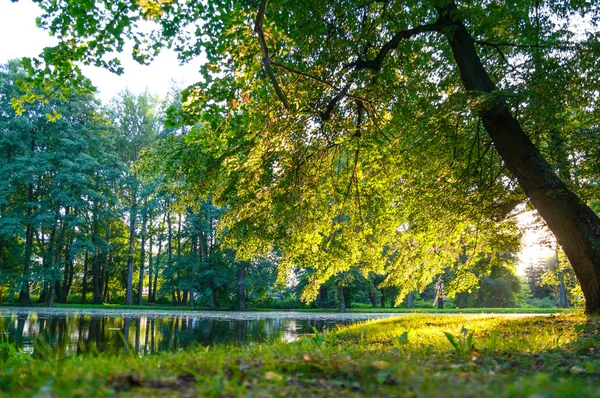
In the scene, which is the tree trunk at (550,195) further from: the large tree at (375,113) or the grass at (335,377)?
the grass at (335,377)

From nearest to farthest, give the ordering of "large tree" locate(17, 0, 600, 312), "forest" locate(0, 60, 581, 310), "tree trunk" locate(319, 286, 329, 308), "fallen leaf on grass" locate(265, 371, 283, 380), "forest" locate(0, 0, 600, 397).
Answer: "fallen leaf on grass" locate(265, 371, 283, 380), "forest" locate(0, 0, 600, 397), "large tree" locate(17, 0, 600, 312), "forest" locate(0, 60, 581, 310), "tree trunk" locate(319, 286, 329, 308)

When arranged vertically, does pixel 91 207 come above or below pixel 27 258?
above

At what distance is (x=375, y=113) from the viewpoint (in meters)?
7.88

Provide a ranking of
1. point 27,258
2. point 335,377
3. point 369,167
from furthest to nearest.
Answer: point 27,258, point 369,167, point 335,377

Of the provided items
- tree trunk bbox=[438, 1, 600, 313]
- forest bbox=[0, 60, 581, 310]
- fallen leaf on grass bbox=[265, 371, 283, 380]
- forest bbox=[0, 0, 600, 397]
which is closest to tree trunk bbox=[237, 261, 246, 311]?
forest bbox=[0, 60, 581, 310]

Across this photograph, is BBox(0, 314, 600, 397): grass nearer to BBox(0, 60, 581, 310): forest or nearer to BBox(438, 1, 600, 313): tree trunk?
BBox(438, 1, 600, 313): tree trunk

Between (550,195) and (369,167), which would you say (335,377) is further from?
(369,167)

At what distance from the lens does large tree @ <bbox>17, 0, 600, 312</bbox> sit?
613 cm

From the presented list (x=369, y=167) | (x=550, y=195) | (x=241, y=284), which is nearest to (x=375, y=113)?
(x=369, y=167)

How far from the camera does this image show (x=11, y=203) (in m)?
33.9

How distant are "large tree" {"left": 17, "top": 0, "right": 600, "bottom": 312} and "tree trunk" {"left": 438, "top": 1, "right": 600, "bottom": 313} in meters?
0.02

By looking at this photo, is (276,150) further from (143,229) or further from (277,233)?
(143,229)

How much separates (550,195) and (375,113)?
319cm

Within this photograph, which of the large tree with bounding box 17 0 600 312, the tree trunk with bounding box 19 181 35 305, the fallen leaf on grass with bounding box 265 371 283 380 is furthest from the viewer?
the tree trunk with bounding box 19 181 35 305
